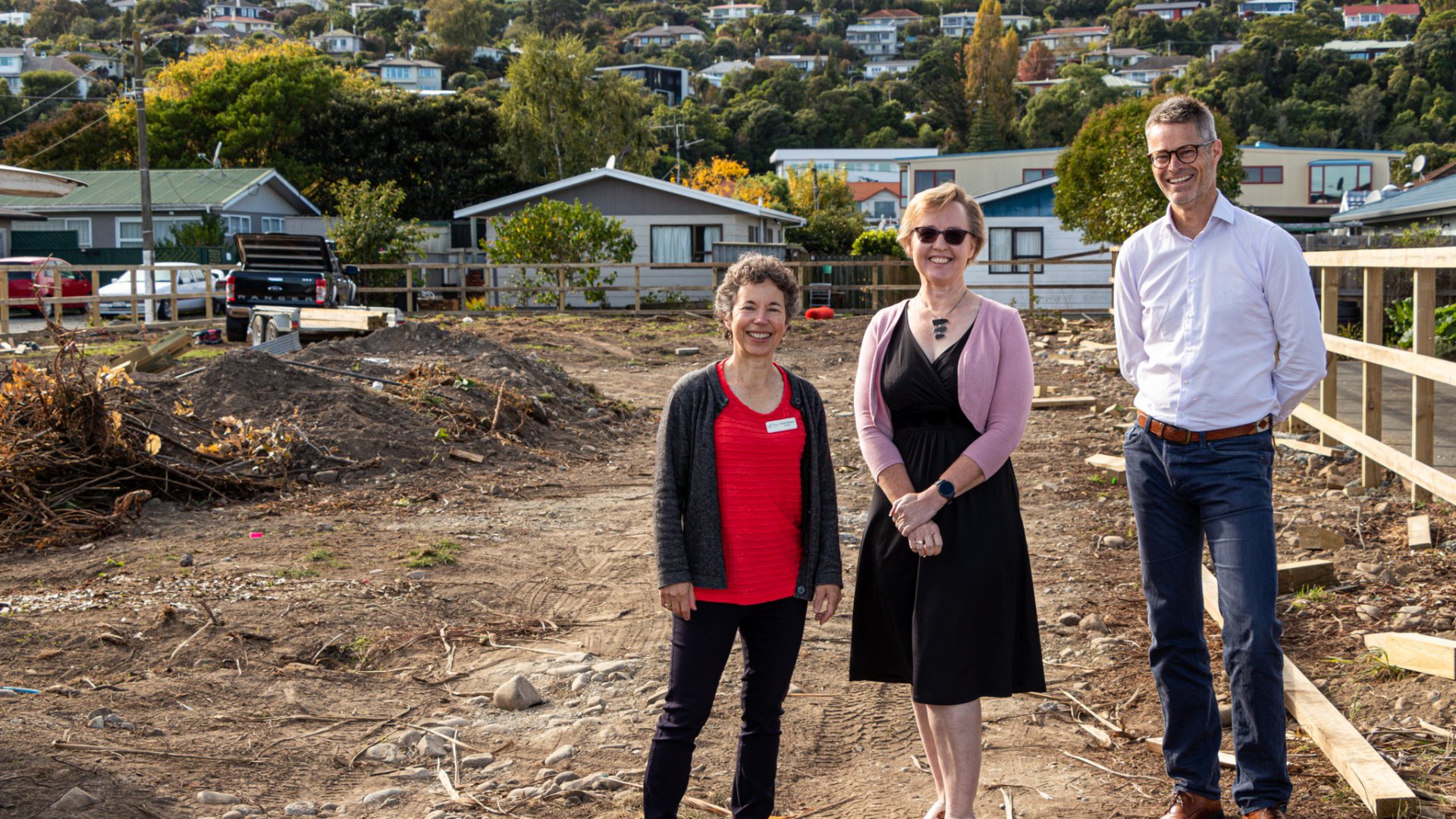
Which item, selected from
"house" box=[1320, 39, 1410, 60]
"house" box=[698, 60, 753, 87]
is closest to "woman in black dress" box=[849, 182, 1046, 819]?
"house" box=[1320, 39, 1410, 60]

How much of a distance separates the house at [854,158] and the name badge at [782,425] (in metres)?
91.9

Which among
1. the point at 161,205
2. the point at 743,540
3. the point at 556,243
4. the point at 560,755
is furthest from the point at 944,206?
the point at 161,205

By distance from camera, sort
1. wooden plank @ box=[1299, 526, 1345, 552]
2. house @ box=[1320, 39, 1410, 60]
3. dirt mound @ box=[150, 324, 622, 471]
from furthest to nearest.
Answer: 1. house @ box=[1320, 39, 1410, 60]
2. dirt mound @ box=[150, 324, 622, 471]
3. wooden plank @ box=[1299, 526, 1345, 552]

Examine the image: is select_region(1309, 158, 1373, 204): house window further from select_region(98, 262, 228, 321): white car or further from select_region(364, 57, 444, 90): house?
select_region(364, 57, 444, 90): house

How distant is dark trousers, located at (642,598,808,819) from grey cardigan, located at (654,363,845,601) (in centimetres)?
11

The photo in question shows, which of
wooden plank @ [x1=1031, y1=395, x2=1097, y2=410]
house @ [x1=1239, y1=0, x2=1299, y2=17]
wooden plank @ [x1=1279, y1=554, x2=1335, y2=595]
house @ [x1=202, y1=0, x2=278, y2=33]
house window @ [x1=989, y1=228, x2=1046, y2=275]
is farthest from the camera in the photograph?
house @ [x1=1239, y1=0, x2=1299, y2=17]

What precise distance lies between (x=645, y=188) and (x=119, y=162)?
31.1m

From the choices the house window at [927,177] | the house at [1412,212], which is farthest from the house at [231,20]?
the house at [1412,212]

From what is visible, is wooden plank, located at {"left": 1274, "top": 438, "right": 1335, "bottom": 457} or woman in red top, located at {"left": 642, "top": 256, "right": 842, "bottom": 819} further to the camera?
wooden plank, located at {"left": 1274, "top": 438, "right": 1335, "bottom": 457}

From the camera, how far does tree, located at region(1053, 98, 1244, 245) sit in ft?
97.3

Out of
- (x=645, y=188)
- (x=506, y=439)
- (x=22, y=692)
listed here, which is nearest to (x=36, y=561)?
(x=22, y=692)

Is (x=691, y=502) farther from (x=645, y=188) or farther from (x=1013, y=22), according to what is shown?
(x=1013, y=22)

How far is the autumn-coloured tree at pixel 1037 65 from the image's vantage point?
158m

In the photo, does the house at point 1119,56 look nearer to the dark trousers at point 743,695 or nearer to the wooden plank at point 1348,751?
the wooden plank at point 1348,751
